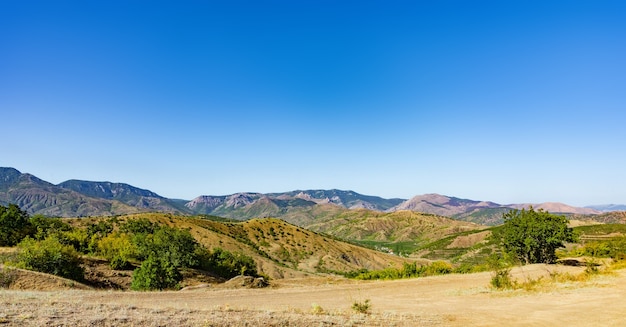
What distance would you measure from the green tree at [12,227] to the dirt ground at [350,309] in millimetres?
27771

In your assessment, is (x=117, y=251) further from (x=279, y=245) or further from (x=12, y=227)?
(x=279, y=245)

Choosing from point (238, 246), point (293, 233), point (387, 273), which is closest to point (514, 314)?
point (387, 273)

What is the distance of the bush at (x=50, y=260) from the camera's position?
90.3 feet

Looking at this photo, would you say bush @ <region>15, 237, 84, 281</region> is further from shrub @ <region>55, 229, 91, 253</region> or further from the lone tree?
the lone tree

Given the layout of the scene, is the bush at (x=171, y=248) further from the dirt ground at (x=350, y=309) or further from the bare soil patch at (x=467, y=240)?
the bare soil patch at (x=467, y=240)

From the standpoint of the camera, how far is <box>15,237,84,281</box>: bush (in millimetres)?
27516

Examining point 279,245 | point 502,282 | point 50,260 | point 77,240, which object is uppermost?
point 77,240

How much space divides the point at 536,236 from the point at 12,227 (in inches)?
2274

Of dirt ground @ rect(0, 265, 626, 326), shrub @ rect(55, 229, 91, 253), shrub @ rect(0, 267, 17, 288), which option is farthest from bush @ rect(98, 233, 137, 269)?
dirt ground @ rect(0, 265, 626, 326)

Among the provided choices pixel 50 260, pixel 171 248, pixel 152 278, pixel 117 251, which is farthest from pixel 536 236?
pixel 50 260

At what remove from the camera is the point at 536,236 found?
126ft

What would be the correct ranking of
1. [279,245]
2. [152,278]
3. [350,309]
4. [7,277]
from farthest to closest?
1. [279,245]
2. [152,278]
3. [7,277]
4. [350,309]

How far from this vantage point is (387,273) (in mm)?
41156

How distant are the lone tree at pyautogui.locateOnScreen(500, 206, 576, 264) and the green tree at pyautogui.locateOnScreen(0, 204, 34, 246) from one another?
54836mm
